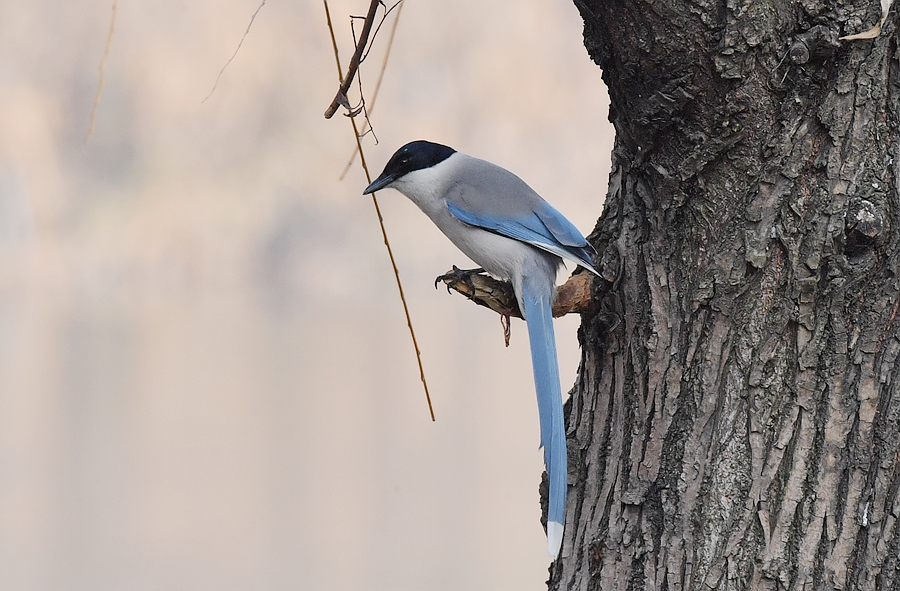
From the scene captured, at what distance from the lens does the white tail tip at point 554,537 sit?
1.31 metres

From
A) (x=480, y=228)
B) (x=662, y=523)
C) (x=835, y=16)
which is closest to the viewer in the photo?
(x=835, y=16)

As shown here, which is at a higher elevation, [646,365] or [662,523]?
[646,365]

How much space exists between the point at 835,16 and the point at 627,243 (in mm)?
433

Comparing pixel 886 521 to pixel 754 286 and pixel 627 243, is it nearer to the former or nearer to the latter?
pixel 754 286

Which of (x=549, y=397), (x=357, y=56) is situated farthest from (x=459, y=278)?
(x=357, y=56)

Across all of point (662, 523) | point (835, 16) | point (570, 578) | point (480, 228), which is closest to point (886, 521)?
point (662, 523)

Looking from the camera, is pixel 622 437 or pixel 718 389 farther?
pixel 622 437

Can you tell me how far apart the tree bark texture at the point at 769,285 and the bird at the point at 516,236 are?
0.15 metres

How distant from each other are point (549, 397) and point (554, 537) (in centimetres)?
21

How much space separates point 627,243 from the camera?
1.38 m

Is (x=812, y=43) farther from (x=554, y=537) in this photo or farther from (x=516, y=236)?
(x=554, y=537)

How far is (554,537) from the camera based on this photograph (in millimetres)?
1311

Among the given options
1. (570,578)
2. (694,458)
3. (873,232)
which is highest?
(873,232)

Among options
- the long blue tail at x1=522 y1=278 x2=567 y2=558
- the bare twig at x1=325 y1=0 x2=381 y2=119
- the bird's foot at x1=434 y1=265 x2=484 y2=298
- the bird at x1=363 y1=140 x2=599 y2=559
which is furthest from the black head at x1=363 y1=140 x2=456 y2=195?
the bare twig at x1=325 y1=0 x2=381 y2=119
